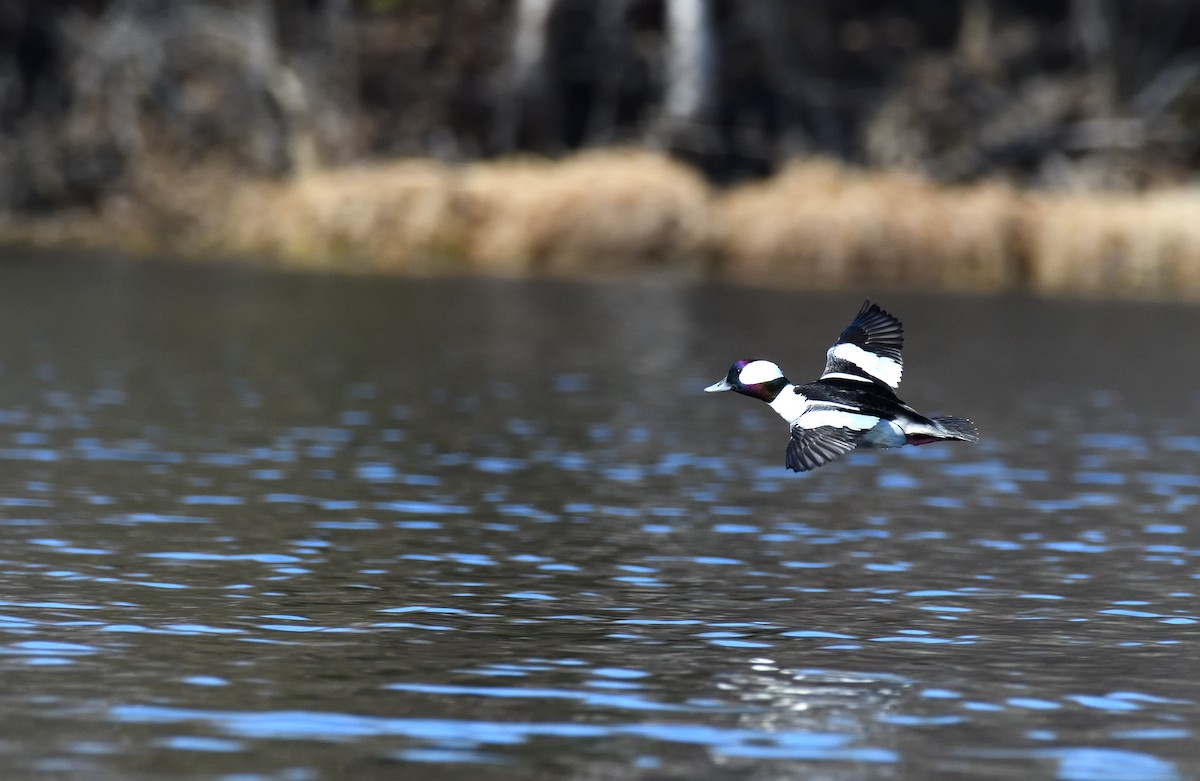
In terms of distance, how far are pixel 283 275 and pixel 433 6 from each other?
1922 centimetres

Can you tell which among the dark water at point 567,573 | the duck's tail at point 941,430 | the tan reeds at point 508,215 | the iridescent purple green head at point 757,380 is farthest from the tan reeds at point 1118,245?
the duck's tail at point 941,430

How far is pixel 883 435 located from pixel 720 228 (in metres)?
37.1

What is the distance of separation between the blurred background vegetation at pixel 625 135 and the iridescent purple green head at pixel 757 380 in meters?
34.9

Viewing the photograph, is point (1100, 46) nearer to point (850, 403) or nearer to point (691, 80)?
point (691, 80)

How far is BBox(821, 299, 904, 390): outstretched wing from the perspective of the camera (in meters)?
15.2

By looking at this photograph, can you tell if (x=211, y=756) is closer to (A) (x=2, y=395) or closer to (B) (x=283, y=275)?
(A) (x=2, y=395)

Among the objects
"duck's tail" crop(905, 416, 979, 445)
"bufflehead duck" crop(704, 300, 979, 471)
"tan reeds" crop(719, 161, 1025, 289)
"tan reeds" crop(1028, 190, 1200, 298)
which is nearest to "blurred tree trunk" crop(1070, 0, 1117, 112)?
"tan reeds" crop(1028, 190, 1200, 298)

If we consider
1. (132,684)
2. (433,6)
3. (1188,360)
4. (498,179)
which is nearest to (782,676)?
(132,684)

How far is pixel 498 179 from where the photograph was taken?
170 ft

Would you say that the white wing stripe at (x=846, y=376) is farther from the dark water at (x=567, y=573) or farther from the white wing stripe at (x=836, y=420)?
the dark water at (x=567, y=573)

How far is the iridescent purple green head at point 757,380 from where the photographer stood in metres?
14.6

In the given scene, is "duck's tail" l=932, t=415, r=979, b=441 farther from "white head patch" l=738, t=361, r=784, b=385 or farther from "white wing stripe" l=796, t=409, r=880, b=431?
"white head patch" l=738, t=361, r=784, b=385

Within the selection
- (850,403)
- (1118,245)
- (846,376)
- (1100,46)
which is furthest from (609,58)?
(850,403)

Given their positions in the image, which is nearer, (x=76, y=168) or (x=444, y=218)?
(x=444, y=218)
